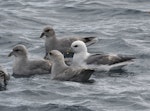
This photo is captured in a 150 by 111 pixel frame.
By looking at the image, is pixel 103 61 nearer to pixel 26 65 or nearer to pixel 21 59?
pixel 26 65

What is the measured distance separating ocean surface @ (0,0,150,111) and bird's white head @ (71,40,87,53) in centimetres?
124

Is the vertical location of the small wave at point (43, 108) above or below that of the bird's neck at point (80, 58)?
below

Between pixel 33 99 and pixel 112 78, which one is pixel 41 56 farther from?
pixel 33 99

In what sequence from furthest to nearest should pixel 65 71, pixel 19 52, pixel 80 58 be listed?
1. pixel 80 58
2. pixel 19 52
3. pixel 65 71

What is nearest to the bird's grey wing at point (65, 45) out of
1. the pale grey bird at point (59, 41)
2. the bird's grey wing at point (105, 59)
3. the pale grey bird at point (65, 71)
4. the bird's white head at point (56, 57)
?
the pale grey bird at point (59, 41)

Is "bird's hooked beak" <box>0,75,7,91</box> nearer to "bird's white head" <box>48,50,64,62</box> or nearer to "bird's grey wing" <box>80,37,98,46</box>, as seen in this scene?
"bird's white head" <box>48,50,64,62</box>

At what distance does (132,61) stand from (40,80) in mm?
2572

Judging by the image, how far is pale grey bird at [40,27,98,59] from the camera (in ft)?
74.1

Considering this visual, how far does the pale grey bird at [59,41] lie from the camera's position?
22.6 m

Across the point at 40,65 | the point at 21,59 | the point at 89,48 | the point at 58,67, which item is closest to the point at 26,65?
the point at 21,59

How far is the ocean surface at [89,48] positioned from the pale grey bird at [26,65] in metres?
0.42

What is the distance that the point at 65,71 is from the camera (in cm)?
1919

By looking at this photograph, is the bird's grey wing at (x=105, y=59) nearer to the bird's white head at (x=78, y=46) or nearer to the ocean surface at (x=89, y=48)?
the ocean surface at (x=89, y=48)

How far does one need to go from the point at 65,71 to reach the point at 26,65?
5.07ft
